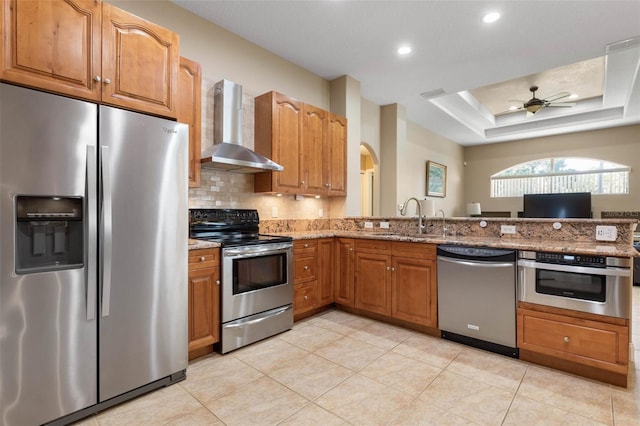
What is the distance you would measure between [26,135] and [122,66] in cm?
71

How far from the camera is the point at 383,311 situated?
3311 mm

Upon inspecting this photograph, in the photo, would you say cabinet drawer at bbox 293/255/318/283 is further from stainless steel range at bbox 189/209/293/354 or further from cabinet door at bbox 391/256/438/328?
cabinet door at bbox 391/256/438/328

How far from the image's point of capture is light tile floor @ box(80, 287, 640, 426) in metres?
1.82

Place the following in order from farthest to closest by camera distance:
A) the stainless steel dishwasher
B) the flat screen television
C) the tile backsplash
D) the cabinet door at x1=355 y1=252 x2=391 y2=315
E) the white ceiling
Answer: the flat screen television, the cabinet door at x1=355 y1=252 x2=391 y2=315, the tile backsplash, the white ceiling, the stainless steel dishwasher

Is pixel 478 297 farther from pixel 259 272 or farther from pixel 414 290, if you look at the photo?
pixel 259 272

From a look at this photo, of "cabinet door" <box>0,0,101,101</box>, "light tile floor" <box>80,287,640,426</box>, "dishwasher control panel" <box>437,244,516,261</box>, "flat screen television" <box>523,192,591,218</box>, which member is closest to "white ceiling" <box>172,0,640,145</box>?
"cabinet door" <box>0,0,101,101</box>

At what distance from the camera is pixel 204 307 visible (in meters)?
2.48

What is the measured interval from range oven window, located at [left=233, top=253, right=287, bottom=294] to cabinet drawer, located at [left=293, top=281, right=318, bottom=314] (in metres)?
0.30

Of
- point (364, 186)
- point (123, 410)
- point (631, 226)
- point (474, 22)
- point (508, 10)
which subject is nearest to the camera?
point (123, 410)

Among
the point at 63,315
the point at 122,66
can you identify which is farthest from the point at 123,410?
the point at 122,66

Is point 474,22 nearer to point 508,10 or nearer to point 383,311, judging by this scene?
point 508,10

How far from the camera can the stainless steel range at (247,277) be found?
261cm

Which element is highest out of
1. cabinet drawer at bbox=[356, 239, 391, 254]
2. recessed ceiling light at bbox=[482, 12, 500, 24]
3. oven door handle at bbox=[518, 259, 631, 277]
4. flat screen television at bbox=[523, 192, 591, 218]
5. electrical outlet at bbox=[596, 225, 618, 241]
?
recessed ceiling light at bbox=[482, 12, 500, 24]

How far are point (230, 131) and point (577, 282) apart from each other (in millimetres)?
3185
